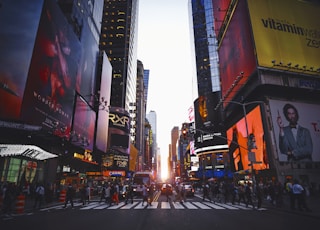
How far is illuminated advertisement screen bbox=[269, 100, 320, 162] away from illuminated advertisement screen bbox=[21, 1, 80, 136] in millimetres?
34714

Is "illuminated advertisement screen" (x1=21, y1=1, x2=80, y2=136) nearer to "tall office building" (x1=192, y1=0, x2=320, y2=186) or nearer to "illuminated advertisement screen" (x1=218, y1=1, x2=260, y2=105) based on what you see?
"tall office building" (x1=192, y1=0, x2=320, y2=186)

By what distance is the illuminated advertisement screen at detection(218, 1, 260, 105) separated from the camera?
130ft

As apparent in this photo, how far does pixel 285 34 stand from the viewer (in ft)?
132

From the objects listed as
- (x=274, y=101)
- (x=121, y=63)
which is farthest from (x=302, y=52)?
(x=121, y=63)

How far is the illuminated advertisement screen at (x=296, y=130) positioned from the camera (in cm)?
3497

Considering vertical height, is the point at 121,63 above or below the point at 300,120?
above

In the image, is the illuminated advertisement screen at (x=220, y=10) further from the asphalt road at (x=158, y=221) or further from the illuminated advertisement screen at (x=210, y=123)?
the asphalt road at (x=158, y=221)

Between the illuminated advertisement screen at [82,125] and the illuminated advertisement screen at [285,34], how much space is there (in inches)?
1322

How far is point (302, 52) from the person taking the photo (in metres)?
40.4

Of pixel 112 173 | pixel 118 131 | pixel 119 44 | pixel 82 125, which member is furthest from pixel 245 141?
pixel 119 44

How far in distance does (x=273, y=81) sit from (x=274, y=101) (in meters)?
3.65

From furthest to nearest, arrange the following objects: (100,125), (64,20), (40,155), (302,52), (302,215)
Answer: (100,125) < (302,52) < (64,20) < (40,155) < (302,215)

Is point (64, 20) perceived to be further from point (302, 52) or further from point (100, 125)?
point (302, 52)

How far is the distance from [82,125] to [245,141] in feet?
110
